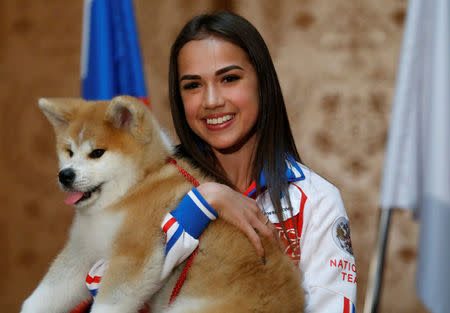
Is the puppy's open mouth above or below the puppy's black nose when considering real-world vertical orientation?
below

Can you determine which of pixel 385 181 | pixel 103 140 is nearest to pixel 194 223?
pixel 103 140

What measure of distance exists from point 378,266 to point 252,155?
651 mm

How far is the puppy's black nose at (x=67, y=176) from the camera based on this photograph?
44.5 inches

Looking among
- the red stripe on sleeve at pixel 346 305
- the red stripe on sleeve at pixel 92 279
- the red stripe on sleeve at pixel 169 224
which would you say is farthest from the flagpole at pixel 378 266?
the red stripe on sleeve at pixel 92 279

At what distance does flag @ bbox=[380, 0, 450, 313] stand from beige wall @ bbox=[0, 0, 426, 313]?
1.35m

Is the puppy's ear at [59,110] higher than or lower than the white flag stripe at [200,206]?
higher

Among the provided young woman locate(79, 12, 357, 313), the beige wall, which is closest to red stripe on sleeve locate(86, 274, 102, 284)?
young woman locate(79, 12, 357, 313)

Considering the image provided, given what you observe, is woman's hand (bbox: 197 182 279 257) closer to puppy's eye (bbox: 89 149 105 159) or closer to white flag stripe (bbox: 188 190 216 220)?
white flag stripe (bbox: 188 190 216 220)

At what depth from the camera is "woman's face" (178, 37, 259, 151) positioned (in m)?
1.33

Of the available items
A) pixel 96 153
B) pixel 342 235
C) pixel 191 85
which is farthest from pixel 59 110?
pixel 342 235

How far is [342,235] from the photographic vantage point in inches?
48.2

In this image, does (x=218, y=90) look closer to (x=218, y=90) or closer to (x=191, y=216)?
(x=218, y=90)

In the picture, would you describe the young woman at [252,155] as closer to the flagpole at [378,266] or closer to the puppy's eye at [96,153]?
the puppy's eye at [96,153]

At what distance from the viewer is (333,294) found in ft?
3.74
